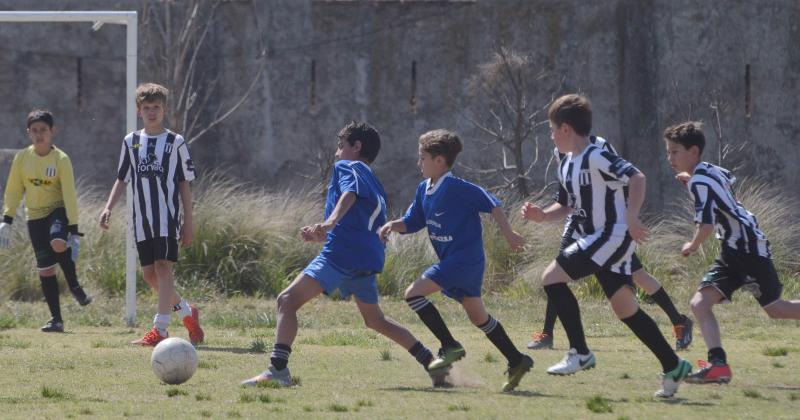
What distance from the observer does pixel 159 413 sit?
→ 593 cm

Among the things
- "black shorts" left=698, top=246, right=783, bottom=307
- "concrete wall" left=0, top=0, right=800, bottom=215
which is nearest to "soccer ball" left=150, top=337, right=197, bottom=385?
"black shorts" left=698, top=246, right=783, bottom=307

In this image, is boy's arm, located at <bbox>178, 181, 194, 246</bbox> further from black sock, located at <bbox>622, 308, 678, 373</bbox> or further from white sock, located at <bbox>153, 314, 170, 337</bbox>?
black sock, located at <bbox>622, 308, 678, 373</bbox>

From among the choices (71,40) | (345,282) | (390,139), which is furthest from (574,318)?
(71,40)

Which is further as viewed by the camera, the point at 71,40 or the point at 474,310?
the point at 71,40

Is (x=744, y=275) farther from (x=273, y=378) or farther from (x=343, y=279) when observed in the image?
(x=273, y=378)

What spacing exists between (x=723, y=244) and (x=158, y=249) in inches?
157

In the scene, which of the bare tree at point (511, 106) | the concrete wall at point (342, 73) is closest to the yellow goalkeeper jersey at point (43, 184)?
the bare tree at point (511, 106)

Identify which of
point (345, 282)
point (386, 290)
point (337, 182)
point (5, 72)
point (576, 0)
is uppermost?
point (576, 0)

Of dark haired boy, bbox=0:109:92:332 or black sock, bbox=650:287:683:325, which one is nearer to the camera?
black sock, bbox=650:287:683:325

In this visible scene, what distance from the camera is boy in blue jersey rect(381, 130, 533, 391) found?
23.3 ft

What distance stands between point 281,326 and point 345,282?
0.45 metres

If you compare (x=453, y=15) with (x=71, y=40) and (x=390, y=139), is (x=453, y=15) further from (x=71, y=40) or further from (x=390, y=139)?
(x=71, y=40)

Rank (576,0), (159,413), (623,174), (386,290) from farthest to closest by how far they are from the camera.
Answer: (576,0)
(386,290)
(623,174)
(159,413)

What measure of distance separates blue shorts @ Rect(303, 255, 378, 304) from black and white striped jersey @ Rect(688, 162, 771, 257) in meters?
1.92
